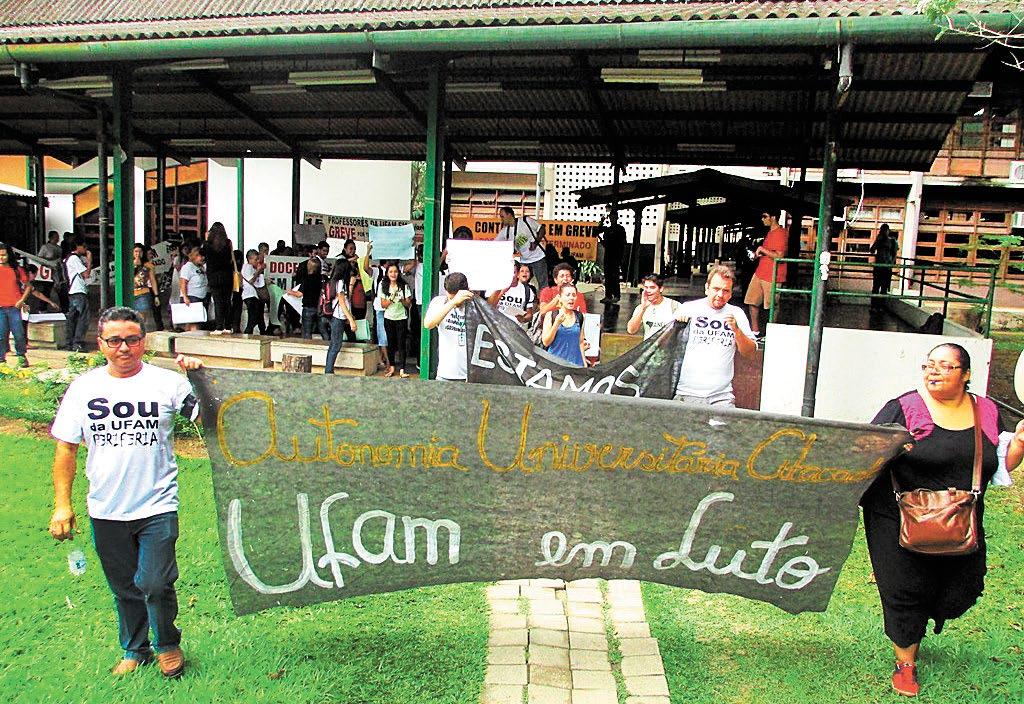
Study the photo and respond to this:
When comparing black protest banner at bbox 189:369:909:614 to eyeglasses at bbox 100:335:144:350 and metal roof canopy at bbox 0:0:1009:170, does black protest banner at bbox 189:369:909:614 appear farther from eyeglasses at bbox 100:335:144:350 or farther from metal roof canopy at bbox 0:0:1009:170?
metal roof canopy at bbox 0:0:1009:170

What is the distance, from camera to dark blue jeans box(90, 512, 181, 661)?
4.09m

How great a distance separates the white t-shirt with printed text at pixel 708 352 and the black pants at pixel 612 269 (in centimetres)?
800

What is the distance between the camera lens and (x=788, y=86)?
10.6 metres

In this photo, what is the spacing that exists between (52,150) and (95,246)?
332 inches

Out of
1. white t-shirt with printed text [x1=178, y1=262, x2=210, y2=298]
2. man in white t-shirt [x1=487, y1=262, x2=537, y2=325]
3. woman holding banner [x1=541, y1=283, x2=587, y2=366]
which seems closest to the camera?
woman holding banner [x1=541, y1=283, x2=587, y2=366]

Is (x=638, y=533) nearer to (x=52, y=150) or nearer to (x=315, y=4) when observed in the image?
(x=315, y=4)

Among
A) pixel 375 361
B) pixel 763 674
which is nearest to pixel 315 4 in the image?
pixel 375 361

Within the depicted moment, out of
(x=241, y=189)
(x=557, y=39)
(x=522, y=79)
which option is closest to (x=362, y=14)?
(x=557, y=39)

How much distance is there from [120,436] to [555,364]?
142 inches

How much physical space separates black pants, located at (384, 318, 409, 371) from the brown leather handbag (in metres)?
7.92

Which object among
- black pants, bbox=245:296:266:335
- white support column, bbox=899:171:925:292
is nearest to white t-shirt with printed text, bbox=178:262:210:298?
black pants, bbox=245:296:266:335

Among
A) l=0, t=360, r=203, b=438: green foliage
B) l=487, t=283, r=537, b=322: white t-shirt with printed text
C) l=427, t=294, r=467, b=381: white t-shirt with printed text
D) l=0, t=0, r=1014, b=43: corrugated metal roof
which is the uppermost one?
l=0, t=0, r=1014, b=43: corrugated metal roof

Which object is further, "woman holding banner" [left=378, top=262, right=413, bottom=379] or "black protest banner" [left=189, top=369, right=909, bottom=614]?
"woman holding banner" [left=378, top=262, right=413, bottom=379]

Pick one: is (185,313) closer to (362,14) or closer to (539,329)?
(362,14)
